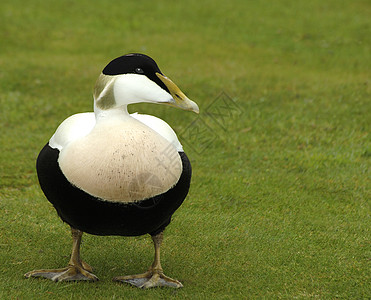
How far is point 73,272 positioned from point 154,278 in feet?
2.06

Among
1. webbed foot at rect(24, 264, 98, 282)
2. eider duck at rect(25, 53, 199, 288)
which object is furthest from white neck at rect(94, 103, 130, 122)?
webbed foot at rect(24, 264, 98, 282)

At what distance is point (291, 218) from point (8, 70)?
6.41 metres

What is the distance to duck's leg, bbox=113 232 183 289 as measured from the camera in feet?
14.9

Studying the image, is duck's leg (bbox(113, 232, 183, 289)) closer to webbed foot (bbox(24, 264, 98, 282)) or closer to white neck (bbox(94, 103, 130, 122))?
webbed foot (bbox(24, 264, 98, 282))

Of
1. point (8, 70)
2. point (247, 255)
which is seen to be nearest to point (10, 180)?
point (247, 255)

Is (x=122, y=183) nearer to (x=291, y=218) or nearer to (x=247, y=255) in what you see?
(x=247, y=255)

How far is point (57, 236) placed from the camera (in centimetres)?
548

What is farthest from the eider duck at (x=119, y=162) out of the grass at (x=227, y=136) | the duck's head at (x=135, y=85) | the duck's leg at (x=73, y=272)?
the grass at (x=227, y=136)

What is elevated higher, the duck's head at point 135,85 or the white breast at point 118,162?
the duck's head at point 135,85

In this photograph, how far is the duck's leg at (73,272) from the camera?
15.0 ft

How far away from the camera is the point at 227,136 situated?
823 cm

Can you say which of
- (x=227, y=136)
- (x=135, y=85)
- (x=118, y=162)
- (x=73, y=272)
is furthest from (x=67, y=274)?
(x=227, y=136)

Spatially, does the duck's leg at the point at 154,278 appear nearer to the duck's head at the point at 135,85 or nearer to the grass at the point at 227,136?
the grass at the point at 227,136

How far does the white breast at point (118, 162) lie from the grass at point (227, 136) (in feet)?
3.21
